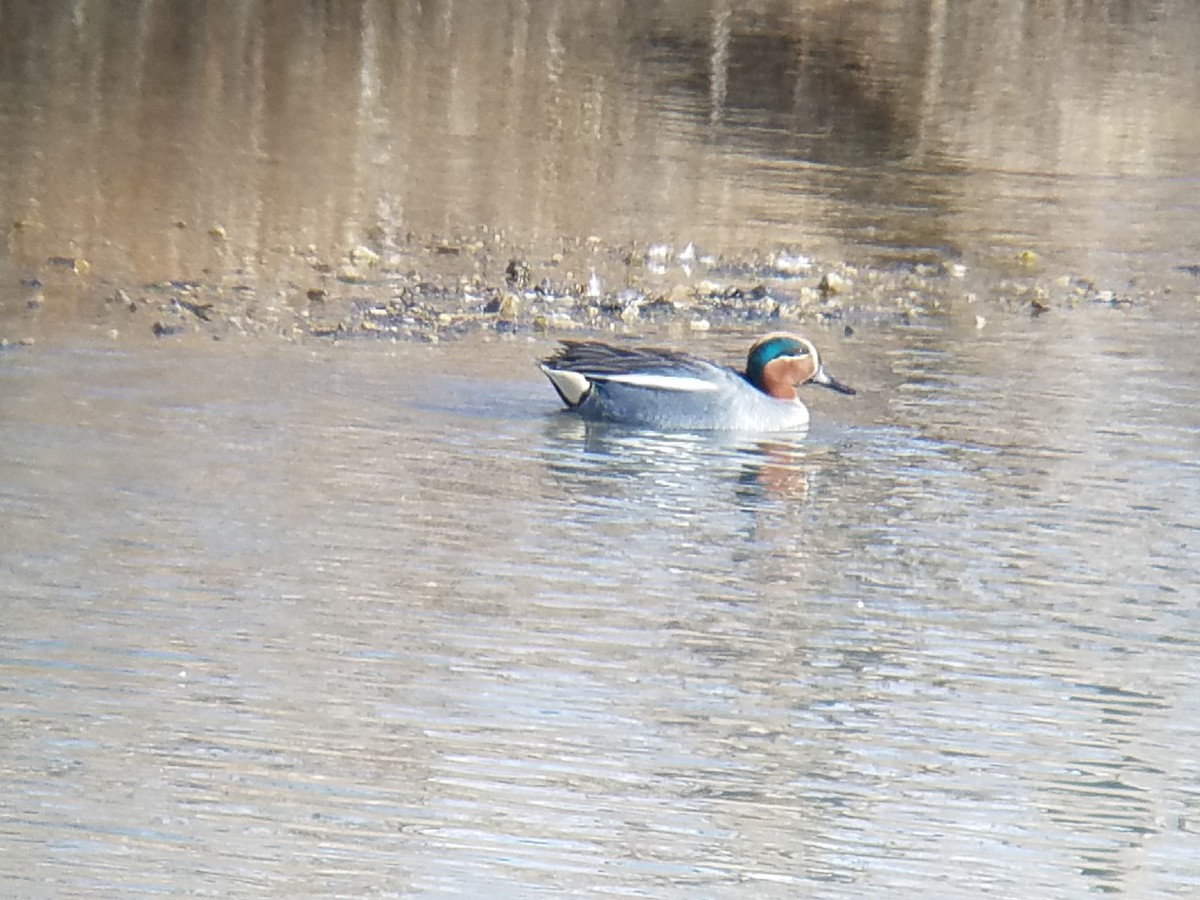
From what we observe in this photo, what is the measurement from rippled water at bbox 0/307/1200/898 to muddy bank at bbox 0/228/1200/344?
1.03 meters

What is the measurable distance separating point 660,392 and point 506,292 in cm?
287

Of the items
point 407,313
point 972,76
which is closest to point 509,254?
point 407,313

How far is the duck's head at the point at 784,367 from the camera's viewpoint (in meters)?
10.2

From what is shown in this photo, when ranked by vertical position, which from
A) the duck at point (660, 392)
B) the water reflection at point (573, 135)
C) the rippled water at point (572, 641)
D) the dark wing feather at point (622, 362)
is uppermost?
the water reflection at point (573, 135)

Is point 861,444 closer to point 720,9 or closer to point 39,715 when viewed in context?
point 39,715

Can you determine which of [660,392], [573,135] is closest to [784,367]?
[660,392]

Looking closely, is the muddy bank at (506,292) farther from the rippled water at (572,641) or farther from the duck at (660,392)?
the duck at (660,392)

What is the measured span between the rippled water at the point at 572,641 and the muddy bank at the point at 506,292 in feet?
3.39

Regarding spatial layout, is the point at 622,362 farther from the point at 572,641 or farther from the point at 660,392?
the point at 572,641

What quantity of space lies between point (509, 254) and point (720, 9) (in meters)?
14.2

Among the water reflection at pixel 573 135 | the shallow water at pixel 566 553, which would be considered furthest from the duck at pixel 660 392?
the water reflection at pixel 573 135

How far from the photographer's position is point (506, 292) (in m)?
12.6

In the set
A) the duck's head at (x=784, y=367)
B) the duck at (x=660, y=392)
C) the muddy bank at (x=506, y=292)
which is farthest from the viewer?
the muddy bank at (x=506, y=292)

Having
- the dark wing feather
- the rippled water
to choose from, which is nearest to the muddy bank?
the rippled water
